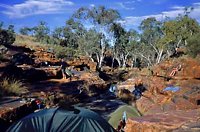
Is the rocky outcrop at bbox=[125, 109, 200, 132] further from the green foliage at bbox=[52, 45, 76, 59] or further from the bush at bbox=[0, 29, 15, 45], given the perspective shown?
the bush at bbox=[0, 29, 15, 45]

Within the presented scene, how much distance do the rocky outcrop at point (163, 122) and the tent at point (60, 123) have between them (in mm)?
864

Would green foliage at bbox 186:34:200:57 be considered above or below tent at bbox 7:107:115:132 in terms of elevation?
above

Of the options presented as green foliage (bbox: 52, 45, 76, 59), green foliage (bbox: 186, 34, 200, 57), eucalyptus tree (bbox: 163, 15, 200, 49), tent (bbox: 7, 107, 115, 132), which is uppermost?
eucalyptus tree (bbox: 163, 15, 200, 49)

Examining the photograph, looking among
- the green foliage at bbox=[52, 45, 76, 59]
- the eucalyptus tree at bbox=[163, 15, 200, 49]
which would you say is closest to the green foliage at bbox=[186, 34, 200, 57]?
the eucalyptus tree at bbox=[163, 15, 200, 49]

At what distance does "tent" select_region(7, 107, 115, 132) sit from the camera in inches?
315

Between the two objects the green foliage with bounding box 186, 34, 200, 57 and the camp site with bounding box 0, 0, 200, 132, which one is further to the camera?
the green foliage with bounding box 186, 34, 200, 57

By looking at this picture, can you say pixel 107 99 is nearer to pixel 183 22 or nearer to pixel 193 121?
pixel 193 121

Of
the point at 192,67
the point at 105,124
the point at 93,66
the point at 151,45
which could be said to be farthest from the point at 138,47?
the point at 105,124

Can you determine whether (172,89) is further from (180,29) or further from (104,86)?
(180,29)

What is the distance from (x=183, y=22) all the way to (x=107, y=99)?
29627mm

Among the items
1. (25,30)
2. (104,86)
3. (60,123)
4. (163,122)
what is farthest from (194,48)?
(25,30)

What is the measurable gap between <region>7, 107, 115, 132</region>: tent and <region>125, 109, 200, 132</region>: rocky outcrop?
2.83ft

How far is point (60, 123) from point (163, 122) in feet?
8.01

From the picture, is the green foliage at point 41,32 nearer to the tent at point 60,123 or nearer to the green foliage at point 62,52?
the green foliage at point 62,52
